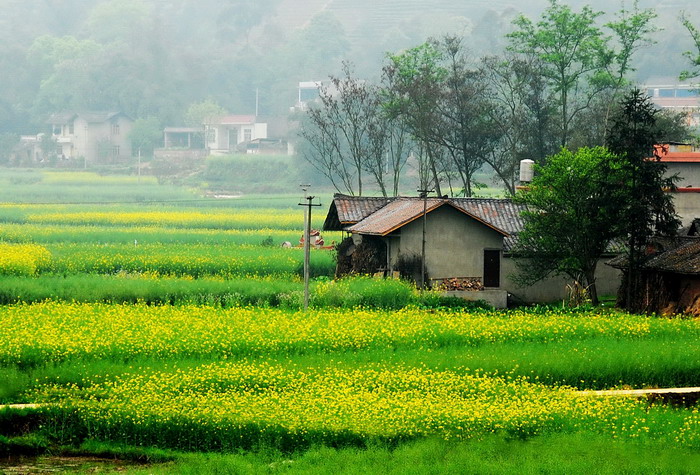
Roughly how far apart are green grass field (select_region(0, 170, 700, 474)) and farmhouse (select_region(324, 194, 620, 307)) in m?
2.57

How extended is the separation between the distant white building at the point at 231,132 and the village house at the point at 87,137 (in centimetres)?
1082

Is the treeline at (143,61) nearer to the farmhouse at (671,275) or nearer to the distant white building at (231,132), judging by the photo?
the distant white building at (231,132)

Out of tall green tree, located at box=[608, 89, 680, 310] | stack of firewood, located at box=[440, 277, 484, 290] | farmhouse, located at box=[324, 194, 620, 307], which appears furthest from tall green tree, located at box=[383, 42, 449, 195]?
tall green tree, located at box=[608, 89, 680, 310]

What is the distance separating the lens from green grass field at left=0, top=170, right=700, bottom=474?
63.7ft

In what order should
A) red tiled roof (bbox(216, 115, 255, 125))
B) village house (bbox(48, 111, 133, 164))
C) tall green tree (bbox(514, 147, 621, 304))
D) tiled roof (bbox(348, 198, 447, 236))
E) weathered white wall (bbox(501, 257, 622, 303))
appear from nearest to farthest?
tall green tree (bbox(514, 147, 621, 304)), tiled roof (bbox(348, 198, 447, 236)), weathered white wall (bbox(501, 257, 622, 303)), village house (bbox(48, 111, 133, 164)), red tiled roof (bbox(216, 115, 255, 125))

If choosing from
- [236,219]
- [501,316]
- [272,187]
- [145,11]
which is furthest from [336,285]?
[145,11]

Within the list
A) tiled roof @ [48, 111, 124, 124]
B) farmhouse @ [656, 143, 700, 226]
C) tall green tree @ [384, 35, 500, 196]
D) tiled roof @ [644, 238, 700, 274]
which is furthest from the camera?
tiled roof @ [48, 111, 124, 124]

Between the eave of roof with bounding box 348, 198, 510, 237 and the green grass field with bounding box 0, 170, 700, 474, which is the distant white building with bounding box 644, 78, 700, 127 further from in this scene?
the green grass field with bounding box 0, 170, 700, 474

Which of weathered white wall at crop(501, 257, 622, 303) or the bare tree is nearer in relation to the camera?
weathered white wall at crop(501, 257, 622, 303)

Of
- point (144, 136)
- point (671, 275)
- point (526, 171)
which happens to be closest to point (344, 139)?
point (144, 136)

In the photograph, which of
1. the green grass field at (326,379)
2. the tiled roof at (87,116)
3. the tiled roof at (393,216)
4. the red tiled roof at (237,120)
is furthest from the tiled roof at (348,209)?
the red tiled roof at (237,120)

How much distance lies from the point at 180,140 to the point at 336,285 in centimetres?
9515

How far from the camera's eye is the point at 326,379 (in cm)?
2380

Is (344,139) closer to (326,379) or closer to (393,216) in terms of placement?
(393,216)
